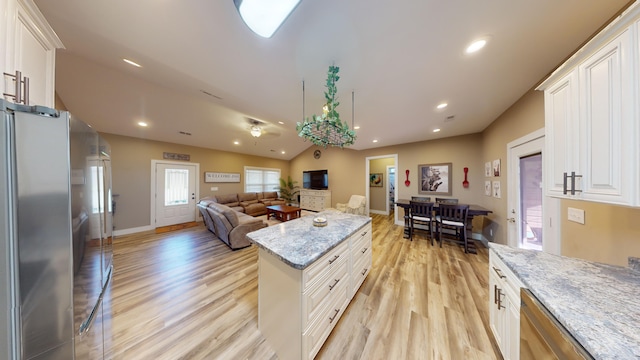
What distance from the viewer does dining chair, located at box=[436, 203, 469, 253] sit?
3.27 metres

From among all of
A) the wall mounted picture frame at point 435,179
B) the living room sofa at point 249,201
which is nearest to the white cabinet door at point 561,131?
the wall mounted picture frame at point 435,179

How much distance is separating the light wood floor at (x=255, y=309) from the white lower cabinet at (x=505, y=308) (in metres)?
0.25

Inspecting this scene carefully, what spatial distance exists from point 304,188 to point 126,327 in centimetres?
551

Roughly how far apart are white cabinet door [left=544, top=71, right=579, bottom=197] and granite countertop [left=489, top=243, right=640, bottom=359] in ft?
1.61

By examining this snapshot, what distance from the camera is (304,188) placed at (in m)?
A: 6.90

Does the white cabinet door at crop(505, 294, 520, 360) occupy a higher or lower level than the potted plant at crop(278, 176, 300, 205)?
lower

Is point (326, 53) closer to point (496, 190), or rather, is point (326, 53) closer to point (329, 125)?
point (329, 125)

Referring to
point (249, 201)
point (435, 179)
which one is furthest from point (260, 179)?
point (435, 179)

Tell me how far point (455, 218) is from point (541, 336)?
9.99 feet

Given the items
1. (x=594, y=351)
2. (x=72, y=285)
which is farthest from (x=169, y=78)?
(x=594, y=351)

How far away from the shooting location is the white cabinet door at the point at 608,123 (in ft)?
2.79

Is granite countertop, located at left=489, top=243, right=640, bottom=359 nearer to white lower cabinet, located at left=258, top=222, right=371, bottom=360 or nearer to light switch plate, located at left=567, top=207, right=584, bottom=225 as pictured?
light switch plate, located at left=567, top=207, right=584, bottom=225

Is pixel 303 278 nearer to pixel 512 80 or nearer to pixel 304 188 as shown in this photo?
pixel 512 80

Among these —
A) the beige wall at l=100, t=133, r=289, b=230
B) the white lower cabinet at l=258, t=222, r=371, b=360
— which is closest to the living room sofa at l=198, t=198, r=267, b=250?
the white lower cabinet at l=258, t=222, r=371, b=360
